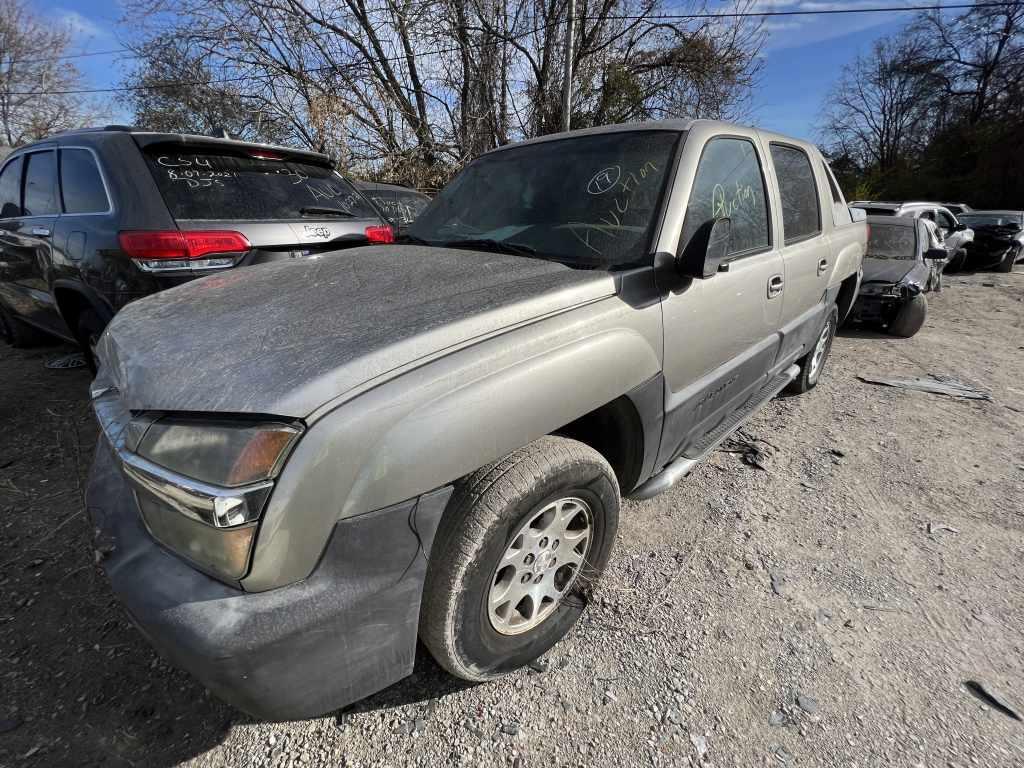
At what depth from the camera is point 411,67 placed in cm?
1338

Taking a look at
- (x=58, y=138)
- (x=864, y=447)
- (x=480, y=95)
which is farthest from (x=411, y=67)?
(x=864, y=447)

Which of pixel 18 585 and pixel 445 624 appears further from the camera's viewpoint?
pixel 18 585

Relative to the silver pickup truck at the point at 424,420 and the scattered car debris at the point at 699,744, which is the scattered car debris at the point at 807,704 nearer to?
the scattered car debris at the point at 699,744

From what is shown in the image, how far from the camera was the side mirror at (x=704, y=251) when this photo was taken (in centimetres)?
180

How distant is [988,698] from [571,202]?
7.61 ft

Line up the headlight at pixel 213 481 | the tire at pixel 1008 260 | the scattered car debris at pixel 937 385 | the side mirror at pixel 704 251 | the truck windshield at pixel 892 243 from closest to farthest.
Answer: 1. the headlight at pixel 213 481
2. the side mirror at pixel 704 251
3. the scattered car debris at pixel 937 385
4. the truck windshield at pixel 892 243
5. the tire at pixel 1008 260

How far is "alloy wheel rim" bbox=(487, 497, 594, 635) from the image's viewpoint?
164 cm

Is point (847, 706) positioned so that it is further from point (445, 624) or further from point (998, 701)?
point (445, 624)

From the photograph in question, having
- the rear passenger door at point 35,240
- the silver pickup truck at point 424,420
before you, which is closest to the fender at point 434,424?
the silver pickup truck at point 424,420

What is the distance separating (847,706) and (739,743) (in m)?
0.42

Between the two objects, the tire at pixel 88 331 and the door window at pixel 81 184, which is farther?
the tire at pixel 88 331

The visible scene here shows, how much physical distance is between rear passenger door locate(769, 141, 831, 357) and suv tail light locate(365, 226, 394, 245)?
8.41 feet

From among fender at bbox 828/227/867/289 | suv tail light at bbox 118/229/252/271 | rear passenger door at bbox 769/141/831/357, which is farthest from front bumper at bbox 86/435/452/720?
fender at bbox 828/227/867/289

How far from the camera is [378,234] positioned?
3.75 meters
